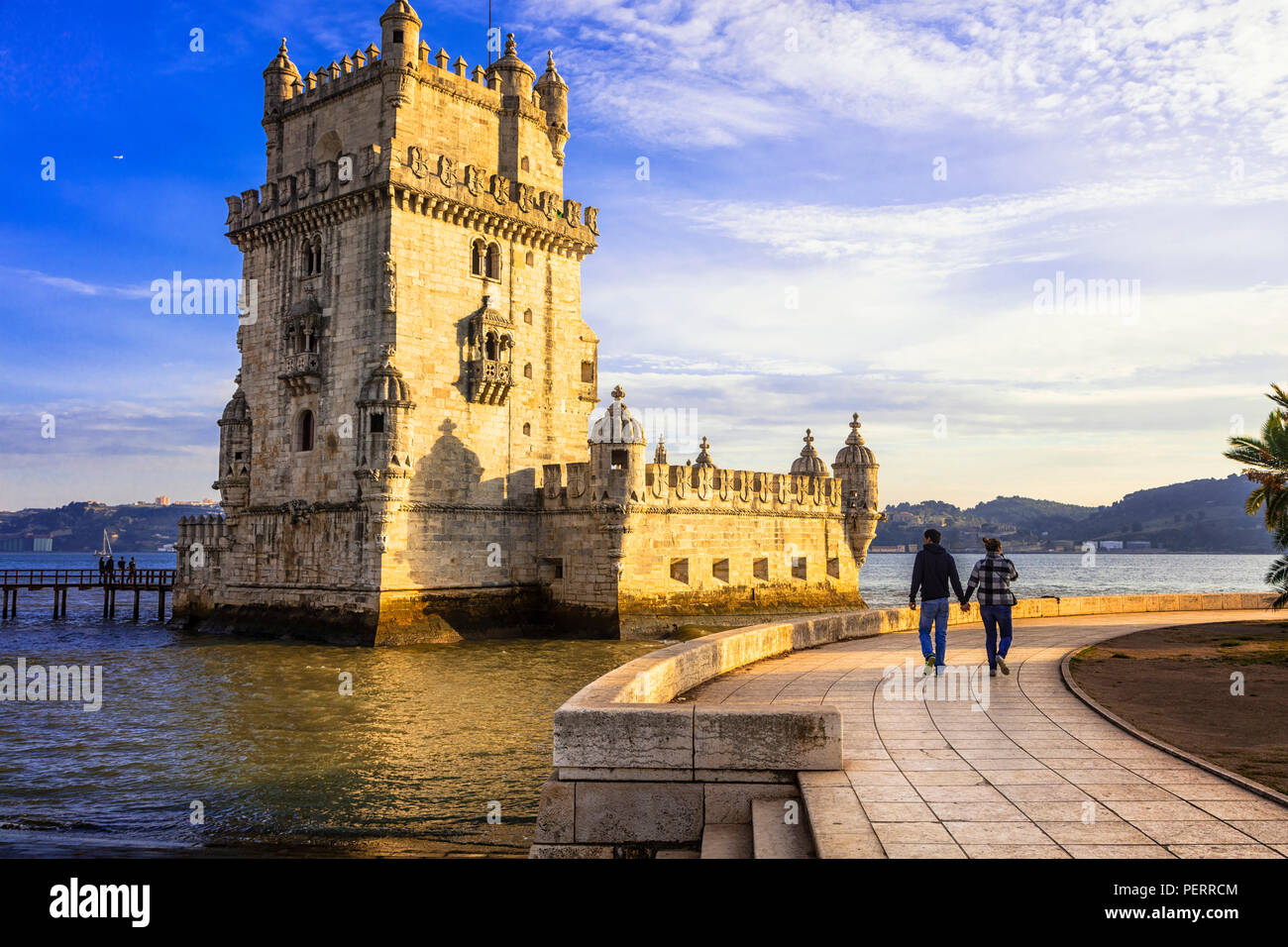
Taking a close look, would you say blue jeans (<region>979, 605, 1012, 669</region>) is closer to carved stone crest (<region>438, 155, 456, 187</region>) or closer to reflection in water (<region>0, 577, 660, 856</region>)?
reflection in water (<region>0, 577, 660, 856</region>)

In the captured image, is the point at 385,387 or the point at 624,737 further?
the point at 385,387

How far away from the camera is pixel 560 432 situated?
38.8 meters

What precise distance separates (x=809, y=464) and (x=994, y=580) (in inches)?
1178

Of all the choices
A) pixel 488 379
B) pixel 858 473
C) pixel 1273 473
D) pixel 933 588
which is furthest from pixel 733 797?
pixel 858 473

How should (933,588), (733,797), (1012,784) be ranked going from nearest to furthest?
(1012,784)
(733,797)
(933,588)

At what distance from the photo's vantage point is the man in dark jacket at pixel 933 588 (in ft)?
45.9

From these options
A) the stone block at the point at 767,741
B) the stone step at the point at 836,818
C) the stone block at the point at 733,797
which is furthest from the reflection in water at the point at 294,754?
the stone step at the point at 836,818

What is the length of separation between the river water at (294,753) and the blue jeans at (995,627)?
7194mm

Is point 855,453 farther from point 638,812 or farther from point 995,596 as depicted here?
point 638,812

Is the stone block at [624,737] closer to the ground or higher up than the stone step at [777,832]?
higher up

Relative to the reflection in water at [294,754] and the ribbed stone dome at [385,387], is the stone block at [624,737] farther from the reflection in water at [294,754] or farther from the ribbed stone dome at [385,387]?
the ribbed stone dome at [385,387]

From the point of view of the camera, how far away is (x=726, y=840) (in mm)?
8398
